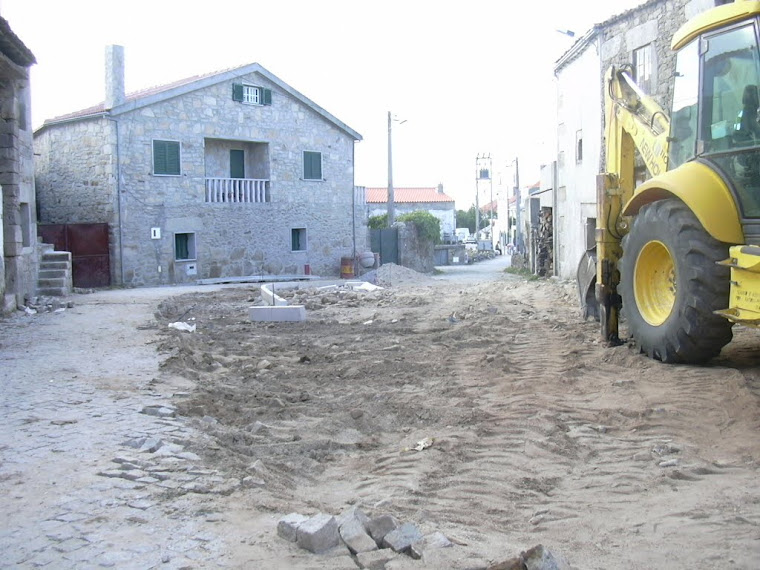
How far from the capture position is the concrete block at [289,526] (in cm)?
358

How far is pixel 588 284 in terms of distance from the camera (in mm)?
10562

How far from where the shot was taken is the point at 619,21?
1783 centimetres

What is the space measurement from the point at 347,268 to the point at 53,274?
13.4m

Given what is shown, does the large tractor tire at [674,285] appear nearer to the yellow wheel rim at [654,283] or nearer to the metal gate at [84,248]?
the yellow wheel rim at [654,283]

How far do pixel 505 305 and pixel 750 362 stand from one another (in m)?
8.24

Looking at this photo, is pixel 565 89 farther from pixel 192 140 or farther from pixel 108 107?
pixel 108 107

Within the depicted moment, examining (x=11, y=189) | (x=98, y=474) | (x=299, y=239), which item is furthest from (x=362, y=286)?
(x=98, y=474)

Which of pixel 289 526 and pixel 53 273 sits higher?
pixel 53 273

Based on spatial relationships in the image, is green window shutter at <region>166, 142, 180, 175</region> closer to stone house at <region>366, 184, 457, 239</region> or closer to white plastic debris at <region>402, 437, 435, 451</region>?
white plastic debris at <region>402, 437, 435, 451</region>

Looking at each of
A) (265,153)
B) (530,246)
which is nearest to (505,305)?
(530,246)

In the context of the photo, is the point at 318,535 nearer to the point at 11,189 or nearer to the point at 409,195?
the point at 11,189

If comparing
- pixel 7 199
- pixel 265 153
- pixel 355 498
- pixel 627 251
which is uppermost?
pixel 265 153

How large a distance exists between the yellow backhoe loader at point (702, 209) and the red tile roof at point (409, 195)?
52.1m

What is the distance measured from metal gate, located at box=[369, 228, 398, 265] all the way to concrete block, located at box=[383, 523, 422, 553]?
30747 mm
